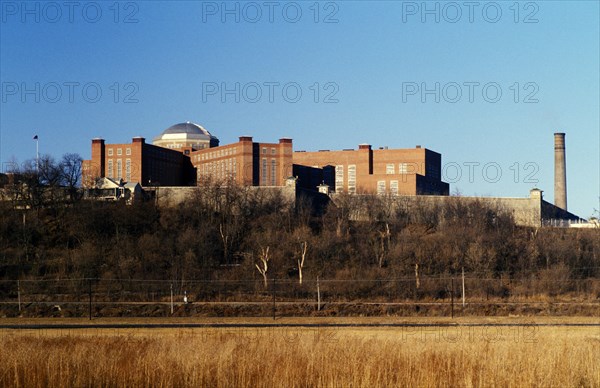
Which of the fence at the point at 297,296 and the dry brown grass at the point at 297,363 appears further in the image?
the fence at the point at 297,296

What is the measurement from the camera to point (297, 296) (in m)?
44.5

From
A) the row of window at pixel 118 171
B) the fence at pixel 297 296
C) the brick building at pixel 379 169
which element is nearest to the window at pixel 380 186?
the brick building at pixel 379 169

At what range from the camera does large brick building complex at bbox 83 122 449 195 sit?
8650 cm

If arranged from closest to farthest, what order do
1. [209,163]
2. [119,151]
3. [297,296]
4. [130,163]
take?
[297,296], [130,163], [119,151], [209,163]

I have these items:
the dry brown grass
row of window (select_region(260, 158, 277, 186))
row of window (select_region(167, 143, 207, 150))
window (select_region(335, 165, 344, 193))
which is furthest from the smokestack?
the dry brown grass

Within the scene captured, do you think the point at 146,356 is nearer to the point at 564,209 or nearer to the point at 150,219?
the point at 150,219

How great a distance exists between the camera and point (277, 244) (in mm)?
56594

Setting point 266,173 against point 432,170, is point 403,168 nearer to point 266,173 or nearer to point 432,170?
point 432,170

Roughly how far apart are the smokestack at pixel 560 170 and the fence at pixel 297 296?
45543 millimetres

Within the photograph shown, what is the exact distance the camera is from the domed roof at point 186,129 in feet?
Answer: 342

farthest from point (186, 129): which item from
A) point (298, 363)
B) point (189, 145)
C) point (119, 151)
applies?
point (298, 363)

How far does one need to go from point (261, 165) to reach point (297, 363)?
70.6 m

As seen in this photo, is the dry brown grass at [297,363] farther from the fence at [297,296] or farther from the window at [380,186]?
the window at [380,186]

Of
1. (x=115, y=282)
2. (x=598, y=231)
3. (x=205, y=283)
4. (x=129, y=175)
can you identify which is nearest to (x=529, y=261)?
(x=598, y=231)
